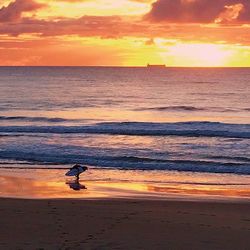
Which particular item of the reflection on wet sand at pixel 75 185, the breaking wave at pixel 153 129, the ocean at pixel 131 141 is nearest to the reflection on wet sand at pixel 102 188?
the reflection on wet sand at pixel 75 185

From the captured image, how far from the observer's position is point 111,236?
10.3 meters

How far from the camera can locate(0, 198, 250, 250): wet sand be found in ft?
32.3

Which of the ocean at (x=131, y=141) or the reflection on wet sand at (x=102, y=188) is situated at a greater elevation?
the reflection on wet sand at (x=102, y=188)

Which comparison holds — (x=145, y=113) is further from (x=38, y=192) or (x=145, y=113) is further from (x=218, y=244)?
(x=218, y=244)

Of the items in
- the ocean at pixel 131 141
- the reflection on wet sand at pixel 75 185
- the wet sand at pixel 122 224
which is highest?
the wet sand at pixel 122 224

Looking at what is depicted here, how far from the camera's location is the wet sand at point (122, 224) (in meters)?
9.86

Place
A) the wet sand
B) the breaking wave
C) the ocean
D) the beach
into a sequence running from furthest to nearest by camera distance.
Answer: the breaking wave → the ocean → the beach → the wet sand

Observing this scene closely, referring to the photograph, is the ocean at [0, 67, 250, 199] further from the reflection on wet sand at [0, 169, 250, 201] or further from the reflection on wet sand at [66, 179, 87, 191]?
the reflection on wet sand at [66, 179, 87, 191]

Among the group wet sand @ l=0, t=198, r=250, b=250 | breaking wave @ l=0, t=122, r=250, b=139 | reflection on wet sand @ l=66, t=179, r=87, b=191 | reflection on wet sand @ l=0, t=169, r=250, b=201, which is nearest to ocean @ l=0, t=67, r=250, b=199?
breaking wave @ l=0, t=122, r=250, b=139

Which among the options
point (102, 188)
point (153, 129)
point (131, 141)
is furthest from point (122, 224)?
point (153, 129)

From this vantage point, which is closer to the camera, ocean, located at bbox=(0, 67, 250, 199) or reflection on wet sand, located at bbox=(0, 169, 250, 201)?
reflection on wet sand, located at bbox=(0, 169, 250, 201)

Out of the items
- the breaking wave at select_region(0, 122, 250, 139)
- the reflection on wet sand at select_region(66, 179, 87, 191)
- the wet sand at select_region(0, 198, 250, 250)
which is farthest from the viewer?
the breaking wave at select_region(0, 122, 250, 139)

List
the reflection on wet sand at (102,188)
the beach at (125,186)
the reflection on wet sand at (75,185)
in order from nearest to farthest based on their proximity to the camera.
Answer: the beach at (125,186)
the reflection on wet sand at (102,188)
the reflection on wet sand at (75,185)

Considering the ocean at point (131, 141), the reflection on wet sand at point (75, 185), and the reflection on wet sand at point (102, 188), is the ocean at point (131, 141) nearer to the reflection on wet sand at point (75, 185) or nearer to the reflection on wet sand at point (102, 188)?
the reflection on wet sand at point (102, 188)
